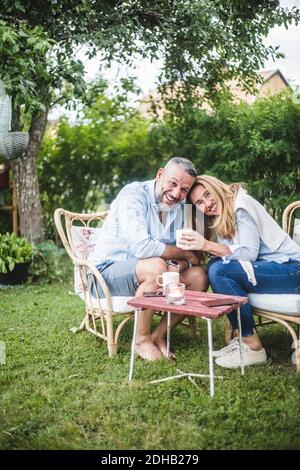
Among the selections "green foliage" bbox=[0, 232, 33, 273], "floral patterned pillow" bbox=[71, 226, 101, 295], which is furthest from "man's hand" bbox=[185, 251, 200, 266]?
"green foliage" bbox=[0, 232, 33, 273]

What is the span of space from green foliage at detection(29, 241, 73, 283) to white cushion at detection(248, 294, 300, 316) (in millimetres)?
3304

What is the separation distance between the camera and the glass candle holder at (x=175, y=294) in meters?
2.80

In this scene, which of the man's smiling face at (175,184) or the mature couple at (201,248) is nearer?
the mature couple at (201,248)

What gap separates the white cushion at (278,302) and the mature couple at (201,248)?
0.17 ft

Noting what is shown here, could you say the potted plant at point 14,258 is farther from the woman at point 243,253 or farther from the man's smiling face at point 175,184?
the woman at point 243,253

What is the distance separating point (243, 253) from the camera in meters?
3.21

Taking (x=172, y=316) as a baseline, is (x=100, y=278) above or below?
above

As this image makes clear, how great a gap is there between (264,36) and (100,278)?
3.96 meters

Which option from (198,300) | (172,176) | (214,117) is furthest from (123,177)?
(198,300)

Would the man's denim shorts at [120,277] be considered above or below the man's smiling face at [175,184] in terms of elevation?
below

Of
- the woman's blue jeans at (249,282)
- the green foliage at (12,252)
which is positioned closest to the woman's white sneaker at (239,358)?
the woman's blue jeans at (249,282)

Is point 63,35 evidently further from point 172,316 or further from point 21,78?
point 172,316

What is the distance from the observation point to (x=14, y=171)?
6684 millimetres

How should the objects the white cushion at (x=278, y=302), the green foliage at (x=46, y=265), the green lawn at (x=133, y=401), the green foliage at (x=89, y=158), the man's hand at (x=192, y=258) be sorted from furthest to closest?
the green foliage at (x=89, y=158) → the green foliage at (x=46, y=265) → the man's hand at (x=192, y=258) → the white cushion at (x=278, y=302) → the green lawn at (x=133, y=401)
